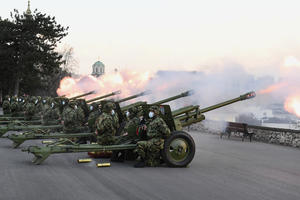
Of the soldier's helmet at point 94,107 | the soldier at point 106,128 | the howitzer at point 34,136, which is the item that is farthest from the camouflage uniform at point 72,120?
the soldier at point 106,128

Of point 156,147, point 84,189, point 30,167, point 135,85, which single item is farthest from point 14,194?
point 135,85

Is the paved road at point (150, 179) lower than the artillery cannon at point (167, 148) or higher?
lower

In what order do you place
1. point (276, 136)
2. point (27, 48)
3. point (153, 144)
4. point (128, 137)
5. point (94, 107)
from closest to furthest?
1. point (153, 144)
2. point (128, 137)
3. point (94, 107)
4. point (276, 136)
5. point (27, 48)

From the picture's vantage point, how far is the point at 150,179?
8406 mm

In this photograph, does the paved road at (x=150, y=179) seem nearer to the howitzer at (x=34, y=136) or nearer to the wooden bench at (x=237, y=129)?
the howitzer at (x=34, y=136)

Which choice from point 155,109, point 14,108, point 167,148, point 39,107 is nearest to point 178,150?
point 167,148

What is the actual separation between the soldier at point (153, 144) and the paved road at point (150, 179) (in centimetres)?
38

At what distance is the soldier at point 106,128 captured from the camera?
34.0ft

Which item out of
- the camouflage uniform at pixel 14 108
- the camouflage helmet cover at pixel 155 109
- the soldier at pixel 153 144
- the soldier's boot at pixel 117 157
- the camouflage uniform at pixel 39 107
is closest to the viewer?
the soldier at pixel 153 144

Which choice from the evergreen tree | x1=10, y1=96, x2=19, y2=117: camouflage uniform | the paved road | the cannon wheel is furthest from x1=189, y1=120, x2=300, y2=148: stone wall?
the evergreen tree

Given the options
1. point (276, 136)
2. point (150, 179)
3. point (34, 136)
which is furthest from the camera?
point (276, 136)

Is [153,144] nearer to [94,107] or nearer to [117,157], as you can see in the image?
[117,157]

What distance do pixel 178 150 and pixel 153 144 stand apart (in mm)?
715

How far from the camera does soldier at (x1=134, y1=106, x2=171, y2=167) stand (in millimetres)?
9875
